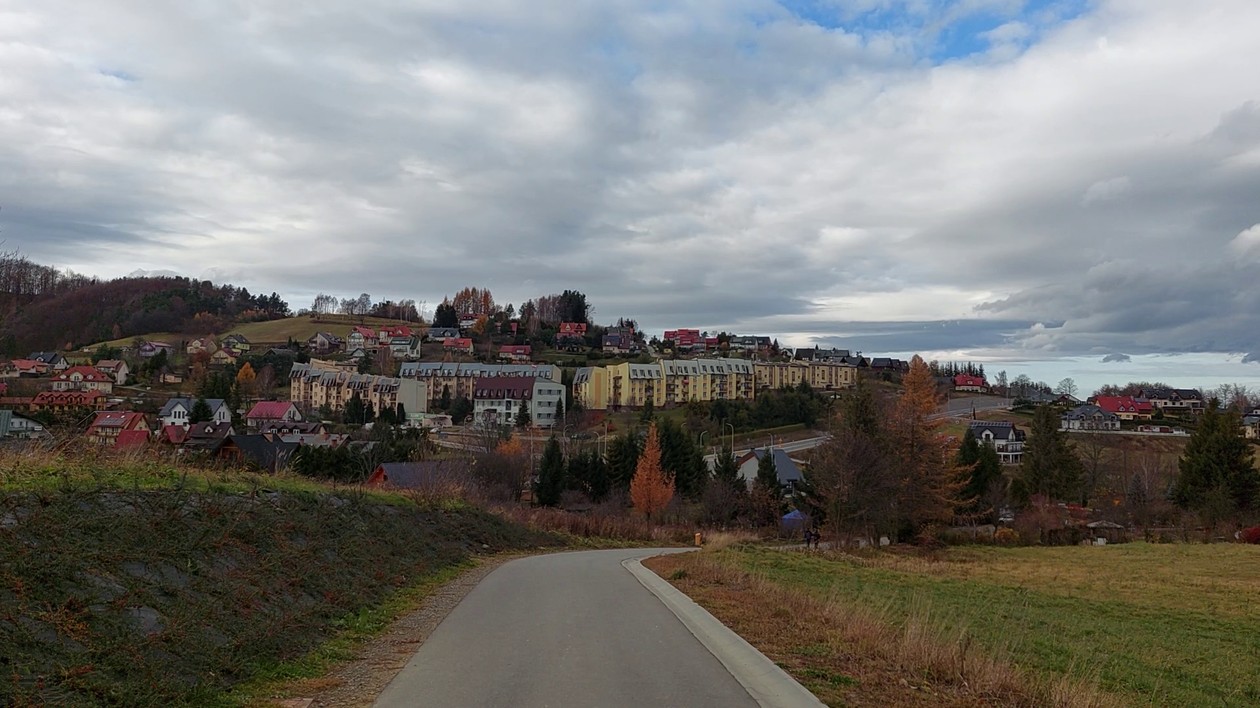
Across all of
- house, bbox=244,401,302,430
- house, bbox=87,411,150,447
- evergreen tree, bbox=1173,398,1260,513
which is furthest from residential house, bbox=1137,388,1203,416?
house, bbox=87,411,150,447

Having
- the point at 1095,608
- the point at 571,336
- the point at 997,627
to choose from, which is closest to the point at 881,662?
the point at 997,627

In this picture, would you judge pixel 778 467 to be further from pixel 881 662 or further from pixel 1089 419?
pixel 881 662

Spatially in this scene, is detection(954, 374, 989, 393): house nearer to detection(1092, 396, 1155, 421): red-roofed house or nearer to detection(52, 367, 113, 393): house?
detection(1092, 396, 1155, 421): red-roofed house

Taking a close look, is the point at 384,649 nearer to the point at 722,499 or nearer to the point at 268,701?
the point at 268,701

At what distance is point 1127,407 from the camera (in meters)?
125

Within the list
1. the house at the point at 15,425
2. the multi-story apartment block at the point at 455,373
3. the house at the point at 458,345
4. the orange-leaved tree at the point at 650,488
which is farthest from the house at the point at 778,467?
the house at the point at 458,345

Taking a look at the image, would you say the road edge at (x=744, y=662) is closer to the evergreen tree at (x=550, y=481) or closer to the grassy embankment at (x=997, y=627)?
the grassy embankment at (x=997, y=627)

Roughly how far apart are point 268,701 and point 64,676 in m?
1.69

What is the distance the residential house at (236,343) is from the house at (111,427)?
70218mm

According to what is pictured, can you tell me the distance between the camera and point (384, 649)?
9.41 m

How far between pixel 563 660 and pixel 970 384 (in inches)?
6649

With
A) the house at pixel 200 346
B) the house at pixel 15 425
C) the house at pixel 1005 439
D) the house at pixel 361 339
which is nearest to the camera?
the house at pixel 15 425

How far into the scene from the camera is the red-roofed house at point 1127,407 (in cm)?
12169

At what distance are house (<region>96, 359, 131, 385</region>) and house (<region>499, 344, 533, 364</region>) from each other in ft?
183
